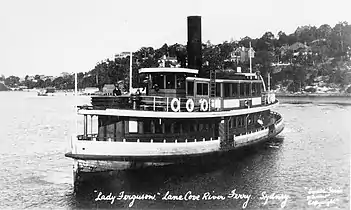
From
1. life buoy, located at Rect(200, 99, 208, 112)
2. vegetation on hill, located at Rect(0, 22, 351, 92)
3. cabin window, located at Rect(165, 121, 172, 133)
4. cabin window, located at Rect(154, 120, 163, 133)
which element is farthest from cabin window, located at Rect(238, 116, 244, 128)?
vegetation on hill, located at Rect(0, 22, 351, 92)

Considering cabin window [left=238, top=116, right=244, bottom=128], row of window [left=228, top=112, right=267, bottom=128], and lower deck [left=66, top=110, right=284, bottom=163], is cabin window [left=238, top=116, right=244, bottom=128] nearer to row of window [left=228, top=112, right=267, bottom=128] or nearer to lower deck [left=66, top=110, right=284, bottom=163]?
row of window [left=228, top=112, right=267, bottom=128]

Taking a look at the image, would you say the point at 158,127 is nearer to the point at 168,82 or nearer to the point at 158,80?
the point at 168,82

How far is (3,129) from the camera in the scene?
35969 millimetres

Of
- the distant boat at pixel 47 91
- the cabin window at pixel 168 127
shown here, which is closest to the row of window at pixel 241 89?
the cabin window at pixel 168 127

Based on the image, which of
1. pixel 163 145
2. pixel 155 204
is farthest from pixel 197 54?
pixel 155 204

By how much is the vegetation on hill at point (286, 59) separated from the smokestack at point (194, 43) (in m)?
46.2

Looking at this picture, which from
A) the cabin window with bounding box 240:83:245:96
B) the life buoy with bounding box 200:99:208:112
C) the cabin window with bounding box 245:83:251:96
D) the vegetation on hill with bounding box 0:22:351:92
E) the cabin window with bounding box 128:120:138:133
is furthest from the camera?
the vegetation on hill with bounding box 0:22:351:92

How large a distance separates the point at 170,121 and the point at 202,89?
2741 millimetres

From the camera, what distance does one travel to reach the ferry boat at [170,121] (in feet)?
51.3

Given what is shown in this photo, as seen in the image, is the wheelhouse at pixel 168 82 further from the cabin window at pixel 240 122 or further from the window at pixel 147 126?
the cabin window at pixel 240 122

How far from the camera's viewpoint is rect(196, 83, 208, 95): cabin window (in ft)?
62.6

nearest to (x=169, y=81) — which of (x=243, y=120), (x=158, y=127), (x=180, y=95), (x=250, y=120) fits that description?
(x=180, y=95)

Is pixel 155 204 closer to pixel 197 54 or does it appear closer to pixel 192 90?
pixel 192 90

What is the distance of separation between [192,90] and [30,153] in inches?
390
